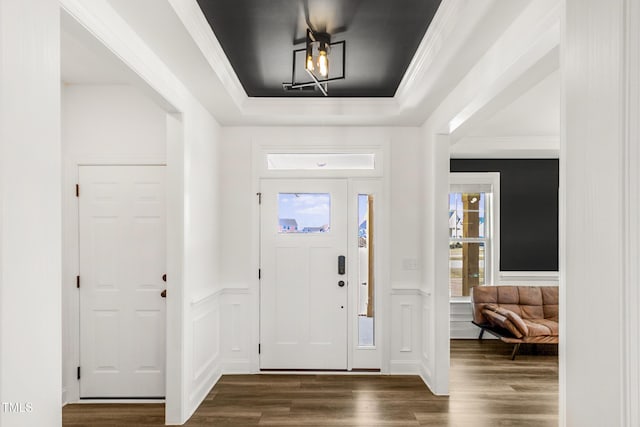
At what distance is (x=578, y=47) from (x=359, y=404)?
3.37 metres

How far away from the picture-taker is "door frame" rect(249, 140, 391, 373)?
4734 millimetres

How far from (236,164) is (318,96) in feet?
3.77

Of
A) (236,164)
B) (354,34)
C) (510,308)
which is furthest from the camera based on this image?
(510,308)

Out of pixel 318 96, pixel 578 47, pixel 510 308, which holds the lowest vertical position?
pixel 510 308

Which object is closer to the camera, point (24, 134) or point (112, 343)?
point (24, 134)

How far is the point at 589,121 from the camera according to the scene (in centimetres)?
116

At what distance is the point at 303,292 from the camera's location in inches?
187

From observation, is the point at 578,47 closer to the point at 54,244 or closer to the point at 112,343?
the point at 54,244

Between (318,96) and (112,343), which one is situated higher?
(318,96)

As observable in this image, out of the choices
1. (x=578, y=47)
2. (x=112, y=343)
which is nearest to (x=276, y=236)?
(x=112, y=343)

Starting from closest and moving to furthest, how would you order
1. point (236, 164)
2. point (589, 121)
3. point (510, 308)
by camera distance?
point (589, 121), point (236, 164), point (510, 308)

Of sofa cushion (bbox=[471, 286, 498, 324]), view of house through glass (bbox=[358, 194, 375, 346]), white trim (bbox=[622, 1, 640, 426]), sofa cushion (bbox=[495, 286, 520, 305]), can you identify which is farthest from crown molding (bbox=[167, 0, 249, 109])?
sofa cushion (bbox=[495, 286, 520, 305])

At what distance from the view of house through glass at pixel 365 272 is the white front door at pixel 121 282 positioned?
2.01m

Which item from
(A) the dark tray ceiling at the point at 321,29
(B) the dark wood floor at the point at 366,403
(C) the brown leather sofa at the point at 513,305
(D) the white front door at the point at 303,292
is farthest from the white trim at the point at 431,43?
(C) the brown leather sofa at the point at 513,305
